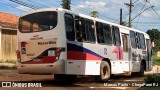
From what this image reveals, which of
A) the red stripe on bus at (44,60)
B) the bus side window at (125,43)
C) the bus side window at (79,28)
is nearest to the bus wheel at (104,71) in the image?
the bus side window at (79,28)

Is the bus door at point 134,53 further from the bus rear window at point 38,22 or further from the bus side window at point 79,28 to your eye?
the bus rear window at point 38,22

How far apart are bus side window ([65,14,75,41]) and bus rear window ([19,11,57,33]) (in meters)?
0.49

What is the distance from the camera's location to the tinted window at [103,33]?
17469 millimetres

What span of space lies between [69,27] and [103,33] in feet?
10.9

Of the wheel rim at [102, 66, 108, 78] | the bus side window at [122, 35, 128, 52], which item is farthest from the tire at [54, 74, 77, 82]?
the bus side window at [122, 35, 128, 52]

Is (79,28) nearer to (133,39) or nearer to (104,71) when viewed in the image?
(104,71)

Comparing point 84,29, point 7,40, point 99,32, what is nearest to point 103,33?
point 99,32

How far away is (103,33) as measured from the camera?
17.9 m

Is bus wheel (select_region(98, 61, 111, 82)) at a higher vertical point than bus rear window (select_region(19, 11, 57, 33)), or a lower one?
lower

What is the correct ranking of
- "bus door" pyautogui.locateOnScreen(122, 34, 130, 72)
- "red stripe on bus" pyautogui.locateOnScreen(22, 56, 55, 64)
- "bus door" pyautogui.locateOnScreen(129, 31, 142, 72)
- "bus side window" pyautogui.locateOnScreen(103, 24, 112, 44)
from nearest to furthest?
"red stripe on bus" pyautogui.locateOnScreen(22, 56, 55, 64) < "bus side window" pyautogui.locateOnScreen(103, 24, 112, 44) < "bus door" pyautogui.locateOnScreen(122, 34, 130, 72) < "bus door" pyautogui.locateOnScreen(129, 31, 142, 72)

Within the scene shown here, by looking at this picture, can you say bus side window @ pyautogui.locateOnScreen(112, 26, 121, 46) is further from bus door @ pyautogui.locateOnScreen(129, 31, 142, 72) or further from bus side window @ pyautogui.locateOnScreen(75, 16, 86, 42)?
bus side window @ pyautogui.locateOnScreen(75, 16, 86, 42)

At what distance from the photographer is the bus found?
14555 millimetres

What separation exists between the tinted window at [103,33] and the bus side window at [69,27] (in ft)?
8.01

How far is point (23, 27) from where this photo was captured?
16016mm
